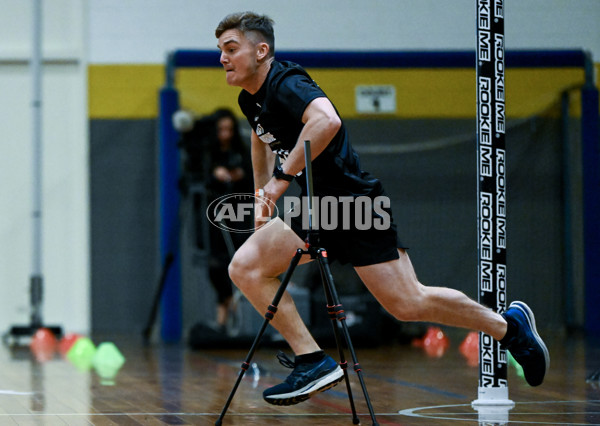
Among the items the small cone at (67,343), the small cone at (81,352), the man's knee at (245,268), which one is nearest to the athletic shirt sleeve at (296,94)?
the man's knee at (245,268)

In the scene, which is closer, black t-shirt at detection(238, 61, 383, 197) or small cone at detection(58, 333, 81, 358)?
black t-shirt at detection(238, 61, 383, 197)

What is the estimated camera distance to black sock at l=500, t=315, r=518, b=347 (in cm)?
460

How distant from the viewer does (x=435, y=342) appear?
938cm

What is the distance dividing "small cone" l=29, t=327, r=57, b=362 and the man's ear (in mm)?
5143

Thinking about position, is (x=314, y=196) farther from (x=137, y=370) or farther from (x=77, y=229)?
(x=77, y=229)

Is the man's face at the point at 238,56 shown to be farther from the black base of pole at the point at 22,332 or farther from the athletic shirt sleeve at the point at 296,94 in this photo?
the black base of pole at the point at 22,332

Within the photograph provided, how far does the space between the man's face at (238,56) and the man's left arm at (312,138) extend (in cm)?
44

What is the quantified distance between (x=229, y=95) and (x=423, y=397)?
6.24 metres

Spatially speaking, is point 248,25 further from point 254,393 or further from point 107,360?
point 107,360

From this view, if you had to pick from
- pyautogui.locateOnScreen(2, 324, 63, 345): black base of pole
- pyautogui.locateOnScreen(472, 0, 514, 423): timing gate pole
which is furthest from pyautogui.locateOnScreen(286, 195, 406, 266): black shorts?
pyautogui.locateOnScreen(2, 324, 63, 345): black base of pole

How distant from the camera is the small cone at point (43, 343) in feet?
29.1

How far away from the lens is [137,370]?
7195 millimetres

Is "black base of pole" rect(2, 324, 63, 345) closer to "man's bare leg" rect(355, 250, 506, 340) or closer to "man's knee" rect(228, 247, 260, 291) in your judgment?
"man's knee" rect(228, 247, 260, 291)

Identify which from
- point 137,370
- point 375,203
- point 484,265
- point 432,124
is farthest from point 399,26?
point 375,203
